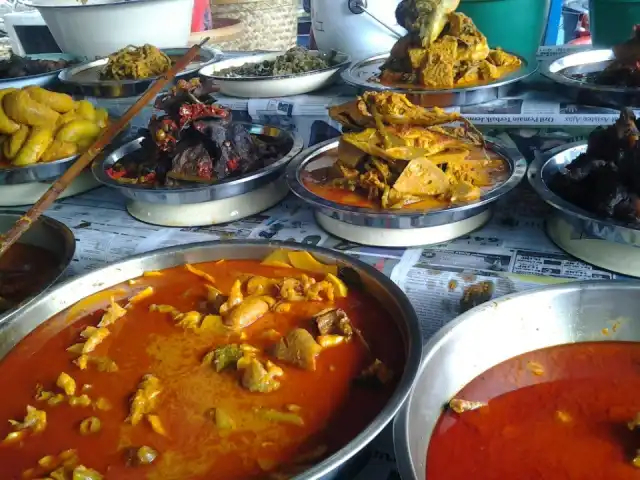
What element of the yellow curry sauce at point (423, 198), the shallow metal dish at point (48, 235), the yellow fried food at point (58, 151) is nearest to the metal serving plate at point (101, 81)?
the yellow fried food at point (58, 151)

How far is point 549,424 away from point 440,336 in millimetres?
206

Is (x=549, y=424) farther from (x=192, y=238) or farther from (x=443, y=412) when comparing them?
(x=192, y=238)

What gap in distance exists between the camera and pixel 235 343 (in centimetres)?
104

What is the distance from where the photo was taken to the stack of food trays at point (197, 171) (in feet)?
4.84

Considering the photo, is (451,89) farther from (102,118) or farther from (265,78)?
(102,118)

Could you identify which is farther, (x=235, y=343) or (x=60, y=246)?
(x=60, y=246)

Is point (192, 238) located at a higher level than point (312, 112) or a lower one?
lower

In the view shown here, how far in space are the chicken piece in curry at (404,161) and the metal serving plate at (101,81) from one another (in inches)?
35.2

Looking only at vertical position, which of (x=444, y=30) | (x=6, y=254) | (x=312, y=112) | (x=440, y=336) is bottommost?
(x=6, y=254)

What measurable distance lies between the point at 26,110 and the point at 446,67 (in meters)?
1.23

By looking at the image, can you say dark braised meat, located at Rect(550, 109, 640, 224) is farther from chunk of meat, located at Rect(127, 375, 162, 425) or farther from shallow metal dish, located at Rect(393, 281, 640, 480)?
chunk of meat, located at Rect(127, 375, 162, 425)

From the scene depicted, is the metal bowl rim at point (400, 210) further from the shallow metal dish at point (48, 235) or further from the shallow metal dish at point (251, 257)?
the shallow metal dish at point (48, 235)

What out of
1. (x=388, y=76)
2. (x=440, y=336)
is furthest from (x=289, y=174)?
(x=440, y=336)

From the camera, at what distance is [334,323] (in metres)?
1.05
